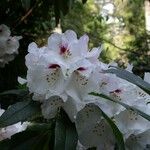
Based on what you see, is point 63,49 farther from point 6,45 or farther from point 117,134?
point 6,45

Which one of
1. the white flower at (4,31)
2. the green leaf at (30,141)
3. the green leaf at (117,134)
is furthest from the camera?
the white flower at (4,31)

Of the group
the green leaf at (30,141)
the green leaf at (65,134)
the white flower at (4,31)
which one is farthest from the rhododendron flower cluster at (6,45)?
the green leaf at (65,134)

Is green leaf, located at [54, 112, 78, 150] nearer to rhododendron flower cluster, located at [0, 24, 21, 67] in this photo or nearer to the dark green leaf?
the dark green leaf

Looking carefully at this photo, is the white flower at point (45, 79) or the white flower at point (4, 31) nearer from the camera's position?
the white flower at point (45, 79)

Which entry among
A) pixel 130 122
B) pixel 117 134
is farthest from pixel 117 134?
pixel 130 122

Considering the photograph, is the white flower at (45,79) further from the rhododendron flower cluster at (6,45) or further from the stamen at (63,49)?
the rhododendron flower cluster at (6,45)

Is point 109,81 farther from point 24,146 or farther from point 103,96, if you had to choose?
point 24,146
